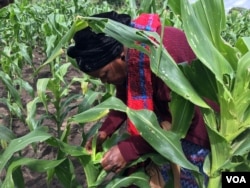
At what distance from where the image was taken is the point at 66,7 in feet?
24.1

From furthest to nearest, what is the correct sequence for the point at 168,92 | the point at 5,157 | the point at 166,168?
the point at 166,168
the point at 168,92
the point at 5,157

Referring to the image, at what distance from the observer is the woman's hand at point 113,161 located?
1562 mm

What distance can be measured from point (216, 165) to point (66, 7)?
629 centimetres

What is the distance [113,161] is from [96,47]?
0.41 m

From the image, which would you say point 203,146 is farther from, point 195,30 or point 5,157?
point 5,157

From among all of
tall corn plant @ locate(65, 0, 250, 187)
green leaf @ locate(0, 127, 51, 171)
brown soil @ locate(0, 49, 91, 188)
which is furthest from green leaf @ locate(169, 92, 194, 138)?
brown soil @ locate(0, 49, 91, 188)

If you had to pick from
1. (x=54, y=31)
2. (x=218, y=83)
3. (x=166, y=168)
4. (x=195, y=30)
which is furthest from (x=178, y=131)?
(x=54, y=31)

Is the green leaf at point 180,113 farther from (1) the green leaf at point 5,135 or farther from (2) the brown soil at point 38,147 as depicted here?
(2) the brown soil at point 38,147

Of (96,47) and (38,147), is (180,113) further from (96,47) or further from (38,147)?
(38,147)

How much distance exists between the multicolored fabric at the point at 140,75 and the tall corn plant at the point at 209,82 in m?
0.12

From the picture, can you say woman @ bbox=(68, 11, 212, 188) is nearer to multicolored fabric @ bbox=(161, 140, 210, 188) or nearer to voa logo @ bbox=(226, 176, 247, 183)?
multicolored fabric @ bbox=(161, 140, 210, 188)

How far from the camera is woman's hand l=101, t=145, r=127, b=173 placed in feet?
5.12

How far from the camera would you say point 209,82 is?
1.34 meters

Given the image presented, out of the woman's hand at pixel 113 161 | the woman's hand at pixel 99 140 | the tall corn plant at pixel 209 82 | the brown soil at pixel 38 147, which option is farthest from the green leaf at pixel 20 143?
the brown soil at pixel 38 147
